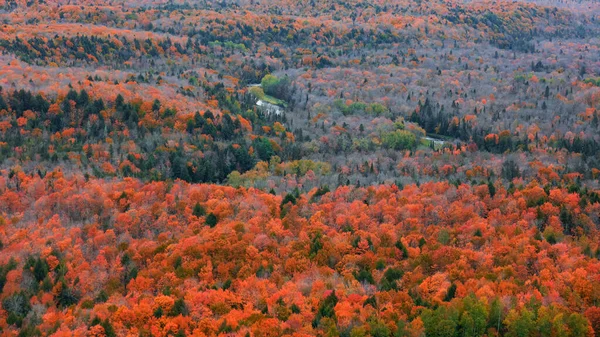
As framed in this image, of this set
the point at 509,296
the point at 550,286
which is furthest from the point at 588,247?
the point at 509,296

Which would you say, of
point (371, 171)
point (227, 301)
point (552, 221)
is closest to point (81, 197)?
point (227, 301)

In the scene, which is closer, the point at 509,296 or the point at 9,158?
the point at 509,296

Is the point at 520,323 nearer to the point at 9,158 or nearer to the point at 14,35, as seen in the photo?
the point at 9,158

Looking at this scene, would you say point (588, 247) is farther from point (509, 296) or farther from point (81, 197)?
point (81, 197)

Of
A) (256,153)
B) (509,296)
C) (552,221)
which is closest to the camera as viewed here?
(509,296)

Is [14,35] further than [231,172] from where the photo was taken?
Yes

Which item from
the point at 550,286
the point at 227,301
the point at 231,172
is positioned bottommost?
the point at 231,172

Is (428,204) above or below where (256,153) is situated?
above

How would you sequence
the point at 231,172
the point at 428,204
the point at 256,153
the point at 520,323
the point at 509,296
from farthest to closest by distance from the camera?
1. the point at 256,153
2. the point at 231,172
3. the point at 428,204
4. the point at 509,296
5. the point at 520,323

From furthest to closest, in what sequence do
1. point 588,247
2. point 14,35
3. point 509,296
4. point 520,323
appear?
1. point 14,35
2. point 588,247
3. point 509,296
4. point 520,323
